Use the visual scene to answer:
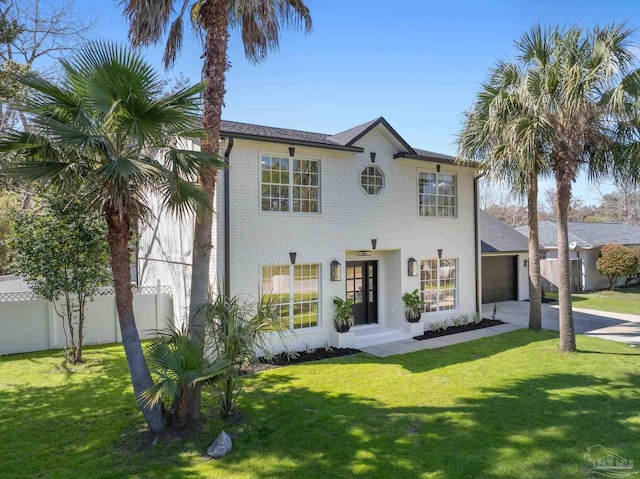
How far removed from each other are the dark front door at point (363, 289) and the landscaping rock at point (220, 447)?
7.73m

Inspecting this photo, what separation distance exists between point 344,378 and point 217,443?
3.87m

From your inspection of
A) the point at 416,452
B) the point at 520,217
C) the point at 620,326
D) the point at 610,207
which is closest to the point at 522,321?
the point at 620,326

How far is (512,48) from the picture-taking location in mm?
11062

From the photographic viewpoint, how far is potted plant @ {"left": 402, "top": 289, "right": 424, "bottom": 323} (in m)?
13.0

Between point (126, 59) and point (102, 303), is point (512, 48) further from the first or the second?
point (102, 303)

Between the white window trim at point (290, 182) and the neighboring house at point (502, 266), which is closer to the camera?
the white window trim at point (290, 182)

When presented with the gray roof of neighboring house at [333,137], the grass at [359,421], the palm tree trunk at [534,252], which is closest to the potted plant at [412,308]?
the grass at [359,421]

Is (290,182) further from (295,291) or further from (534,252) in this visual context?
(534,252)

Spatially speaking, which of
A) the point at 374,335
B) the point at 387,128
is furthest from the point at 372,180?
the point at 374,335

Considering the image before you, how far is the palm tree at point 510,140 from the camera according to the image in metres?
10.4

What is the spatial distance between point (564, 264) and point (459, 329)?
→ 450cm

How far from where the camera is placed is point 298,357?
10.7 meters

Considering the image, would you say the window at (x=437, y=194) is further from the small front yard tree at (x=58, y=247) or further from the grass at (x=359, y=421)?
the small front yard tree at (x=58, y=247)

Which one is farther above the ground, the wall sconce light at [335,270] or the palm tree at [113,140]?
the palm tree at [113,140]
